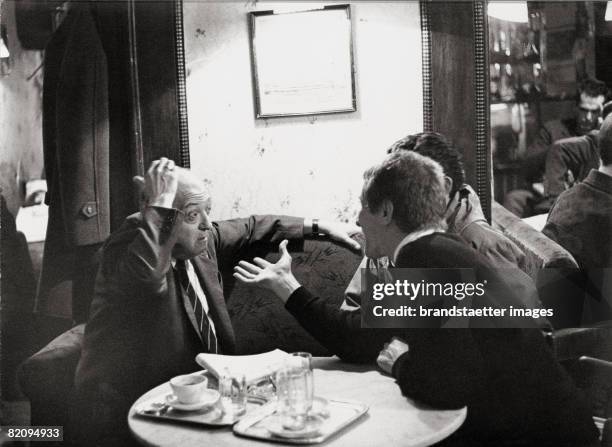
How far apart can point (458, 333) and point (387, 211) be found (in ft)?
1.12

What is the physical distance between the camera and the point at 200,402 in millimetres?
1409

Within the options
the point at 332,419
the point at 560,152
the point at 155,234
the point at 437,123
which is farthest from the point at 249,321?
the point at 560,152

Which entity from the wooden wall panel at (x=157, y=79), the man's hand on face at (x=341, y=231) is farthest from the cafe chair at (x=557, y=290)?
the wooden wall panel at (x=157, y=79)

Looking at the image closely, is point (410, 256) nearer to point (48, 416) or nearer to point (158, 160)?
point (158, 160)

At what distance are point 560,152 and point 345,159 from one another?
59 centimetres

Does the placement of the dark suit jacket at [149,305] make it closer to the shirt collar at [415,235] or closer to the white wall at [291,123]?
the white wall at [291,123]

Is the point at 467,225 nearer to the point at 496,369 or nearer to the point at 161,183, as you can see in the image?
the point at 496,369

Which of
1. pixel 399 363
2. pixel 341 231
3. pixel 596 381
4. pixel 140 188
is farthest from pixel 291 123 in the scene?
pixel 596 381

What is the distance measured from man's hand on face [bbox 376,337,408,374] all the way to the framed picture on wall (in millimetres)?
635

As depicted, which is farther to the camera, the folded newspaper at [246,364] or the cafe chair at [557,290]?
the cafe chair at [557,290]

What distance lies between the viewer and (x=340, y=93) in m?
1.67

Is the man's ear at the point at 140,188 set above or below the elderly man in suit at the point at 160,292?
above

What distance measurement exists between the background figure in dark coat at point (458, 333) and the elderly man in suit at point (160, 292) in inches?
7.9

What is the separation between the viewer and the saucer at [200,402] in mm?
1394
